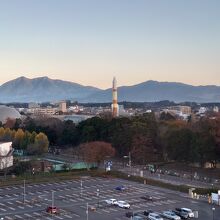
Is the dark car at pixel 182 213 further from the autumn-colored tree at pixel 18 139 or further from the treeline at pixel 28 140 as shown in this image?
the autumn-colored tree at pixel 18 139

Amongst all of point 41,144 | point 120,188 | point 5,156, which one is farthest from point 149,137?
point 5,156

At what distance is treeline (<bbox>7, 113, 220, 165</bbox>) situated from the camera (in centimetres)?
2919

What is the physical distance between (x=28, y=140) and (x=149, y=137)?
40.2ft

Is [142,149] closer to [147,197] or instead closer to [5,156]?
[5,156]

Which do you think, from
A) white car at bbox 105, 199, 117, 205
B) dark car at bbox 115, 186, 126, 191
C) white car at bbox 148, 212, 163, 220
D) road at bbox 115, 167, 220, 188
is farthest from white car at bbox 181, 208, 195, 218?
road at bbox 115, 167, 220, 188

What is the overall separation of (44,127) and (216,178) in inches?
856

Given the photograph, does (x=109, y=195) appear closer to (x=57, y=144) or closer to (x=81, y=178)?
(x=81, y=178)

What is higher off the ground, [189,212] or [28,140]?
[28,140]

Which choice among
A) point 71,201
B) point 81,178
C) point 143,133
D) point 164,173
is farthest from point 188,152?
point 71,201

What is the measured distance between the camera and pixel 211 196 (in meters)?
22.1

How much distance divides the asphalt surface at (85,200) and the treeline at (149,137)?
5654 mm

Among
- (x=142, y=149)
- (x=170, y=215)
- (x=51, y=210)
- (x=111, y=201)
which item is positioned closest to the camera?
(x=170, y=215)

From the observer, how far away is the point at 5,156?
32.3 metres

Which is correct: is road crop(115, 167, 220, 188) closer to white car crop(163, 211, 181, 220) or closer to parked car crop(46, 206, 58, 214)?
white car crop(163, 211, 181, 220)
